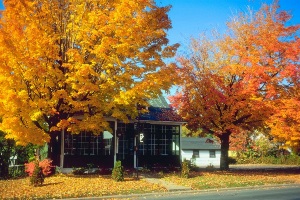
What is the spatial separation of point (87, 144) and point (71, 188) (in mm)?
8480

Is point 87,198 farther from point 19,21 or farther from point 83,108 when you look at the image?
point 19,21

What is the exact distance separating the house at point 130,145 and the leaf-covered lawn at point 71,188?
4.63 meters

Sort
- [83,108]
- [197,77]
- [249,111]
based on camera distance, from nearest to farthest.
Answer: [83,108] → [249,111] → [197,77]

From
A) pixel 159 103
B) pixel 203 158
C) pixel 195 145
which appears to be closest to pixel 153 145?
pixel 159 103

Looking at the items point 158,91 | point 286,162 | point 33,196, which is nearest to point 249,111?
point 158,91

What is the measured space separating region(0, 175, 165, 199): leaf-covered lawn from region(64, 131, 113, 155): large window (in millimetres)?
A: 4810

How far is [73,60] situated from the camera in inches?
602

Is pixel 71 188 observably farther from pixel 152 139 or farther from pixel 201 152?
pixel 201 152

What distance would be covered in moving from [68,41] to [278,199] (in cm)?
1344

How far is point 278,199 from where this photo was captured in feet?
40.4

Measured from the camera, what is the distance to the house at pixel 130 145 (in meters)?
21.3

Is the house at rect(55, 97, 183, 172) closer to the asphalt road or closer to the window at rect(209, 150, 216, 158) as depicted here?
the asphalt road

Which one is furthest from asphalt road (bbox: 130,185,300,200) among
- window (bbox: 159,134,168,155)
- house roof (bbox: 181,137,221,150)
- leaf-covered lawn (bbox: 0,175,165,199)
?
house roof (bbox: 181,137,221,150)

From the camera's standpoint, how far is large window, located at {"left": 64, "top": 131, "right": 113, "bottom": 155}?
2138cm
